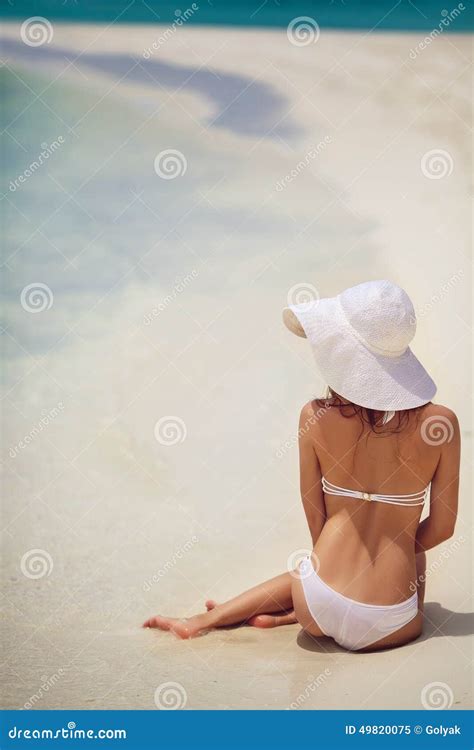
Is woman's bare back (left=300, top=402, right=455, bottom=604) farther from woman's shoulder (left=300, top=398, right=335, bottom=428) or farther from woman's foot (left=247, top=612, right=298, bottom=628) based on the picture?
woman's foot (left=247, top=612, right=298, bottom=628)

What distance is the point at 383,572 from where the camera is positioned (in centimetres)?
305

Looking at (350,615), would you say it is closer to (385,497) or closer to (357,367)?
(385,497)

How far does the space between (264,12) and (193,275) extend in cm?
173

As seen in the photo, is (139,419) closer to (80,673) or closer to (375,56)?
(80,673)

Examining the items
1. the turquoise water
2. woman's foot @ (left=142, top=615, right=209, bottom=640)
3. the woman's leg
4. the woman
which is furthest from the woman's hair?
the turquoise water

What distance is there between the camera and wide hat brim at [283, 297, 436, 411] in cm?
296

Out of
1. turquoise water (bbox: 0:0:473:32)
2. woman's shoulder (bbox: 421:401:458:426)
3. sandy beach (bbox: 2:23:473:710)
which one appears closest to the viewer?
woman's shoulder (bbox: 421:401:458:426)

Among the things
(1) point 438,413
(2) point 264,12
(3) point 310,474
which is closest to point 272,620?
(3) point 310,474

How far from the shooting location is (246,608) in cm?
337

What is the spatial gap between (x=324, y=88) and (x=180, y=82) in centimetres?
95

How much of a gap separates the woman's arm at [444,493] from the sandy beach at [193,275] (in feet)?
1.76

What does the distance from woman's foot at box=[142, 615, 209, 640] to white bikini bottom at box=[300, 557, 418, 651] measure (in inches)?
17.9

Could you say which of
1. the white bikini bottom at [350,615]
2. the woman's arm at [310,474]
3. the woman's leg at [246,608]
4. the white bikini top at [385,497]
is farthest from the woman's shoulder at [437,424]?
the woman's leg at [246,608]

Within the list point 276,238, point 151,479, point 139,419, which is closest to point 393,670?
point 151,479
